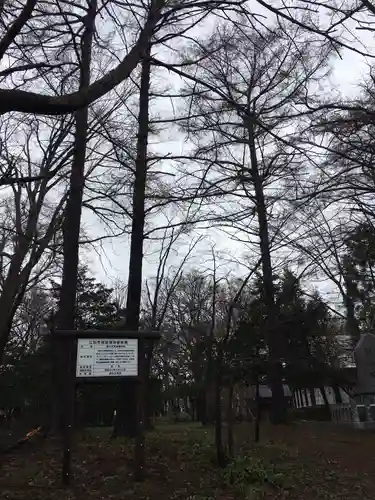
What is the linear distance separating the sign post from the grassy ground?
519 millimetres

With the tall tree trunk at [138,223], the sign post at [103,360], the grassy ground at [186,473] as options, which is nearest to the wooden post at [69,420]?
the sign post at [103,360]

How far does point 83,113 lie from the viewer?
10.5 metres

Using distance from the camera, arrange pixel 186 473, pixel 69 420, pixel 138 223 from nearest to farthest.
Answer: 1. pixel 69 420
2. pixel 186 473
3. pixel 138 223

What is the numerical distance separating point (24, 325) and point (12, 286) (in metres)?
19.0

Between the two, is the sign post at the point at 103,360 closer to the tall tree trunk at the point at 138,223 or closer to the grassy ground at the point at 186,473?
the grassy ground at the point at 186,473

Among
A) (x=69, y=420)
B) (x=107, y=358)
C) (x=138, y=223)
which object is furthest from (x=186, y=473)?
(x=138, y=223)

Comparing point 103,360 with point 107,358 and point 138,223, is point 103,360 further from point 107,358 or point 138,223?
point 138,223

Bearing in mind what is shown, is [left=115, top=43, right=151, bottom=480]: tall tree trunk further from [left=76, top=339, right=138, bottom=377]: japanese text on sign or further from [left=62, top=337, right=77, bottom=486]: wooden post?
[left=62, top=337, right=77, bottom=486]: wooden post

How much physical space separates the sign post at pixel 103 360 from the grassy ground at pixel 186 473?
0.52m

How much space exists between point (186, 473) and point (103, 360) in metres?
1.97

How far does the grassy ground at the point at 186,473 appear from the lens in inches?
258

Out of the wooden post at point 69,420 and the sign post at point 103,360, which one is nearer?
the wooden post at point 69,420

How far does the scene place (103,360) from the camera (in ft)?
23.6

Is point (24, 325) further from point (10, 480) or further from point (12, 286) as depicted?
point (10, 480)
